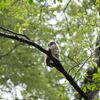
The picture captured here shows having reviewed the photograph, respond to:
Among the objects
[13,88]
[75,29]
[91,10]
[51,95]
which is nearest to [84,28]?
[75,29]

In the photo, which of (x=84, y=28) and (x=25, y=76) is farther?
(x=25, y=76)

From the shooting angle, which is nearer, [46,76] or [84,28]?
[84,28]

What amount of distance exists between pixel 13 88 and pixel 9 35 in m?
13.7

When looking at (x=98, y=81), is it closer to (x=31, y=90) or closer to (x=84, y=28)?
(x=84, y=28)

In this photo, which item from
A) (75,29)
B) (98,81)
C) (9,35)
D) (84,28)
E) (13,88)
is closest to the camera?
(9,35)

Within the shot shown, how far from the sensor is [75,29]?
11570 millimetres

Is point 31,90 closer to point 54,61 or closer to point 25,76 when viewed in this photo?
point 25,76

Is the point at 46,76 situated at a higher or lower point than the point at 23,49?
lower

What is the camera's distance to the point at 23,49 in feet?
57.5

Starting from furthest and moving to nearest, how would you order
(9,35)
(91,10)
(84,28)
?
1. (91,10)
2. (84,28)
3. (9,35)

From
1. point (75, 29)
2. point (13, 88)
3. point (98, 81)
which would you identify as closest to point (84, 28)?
point (75, 29)

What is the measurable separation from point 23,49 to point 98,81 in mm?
12262

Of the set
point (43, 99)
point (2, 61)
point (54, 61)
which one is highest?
point (54, 61)

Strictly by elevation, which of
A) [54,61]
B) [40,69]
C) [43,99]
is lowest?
[43,99]
